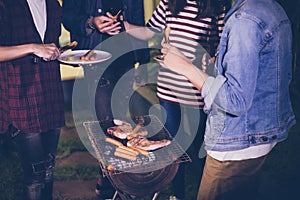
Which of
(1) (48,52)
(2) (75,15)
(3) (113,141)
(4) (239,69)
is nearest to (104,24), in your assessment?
(2) (75,15)

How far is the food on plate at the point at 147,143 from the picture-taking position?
13.1ft

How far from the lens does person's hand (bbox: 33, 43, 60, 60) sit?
4.53 m

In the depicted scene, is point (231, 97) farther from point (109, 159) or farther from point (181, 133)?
→ point (181, 133)

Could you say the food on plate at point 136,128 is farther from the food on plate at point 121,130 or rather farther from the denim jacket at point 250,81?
the denim jacket at point 250,81

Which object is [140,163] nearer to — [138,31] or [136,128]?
[136,128]

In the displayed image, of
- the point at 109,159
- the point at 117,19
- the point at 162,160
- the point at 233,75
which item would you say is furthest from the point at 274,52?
the point at 117,19

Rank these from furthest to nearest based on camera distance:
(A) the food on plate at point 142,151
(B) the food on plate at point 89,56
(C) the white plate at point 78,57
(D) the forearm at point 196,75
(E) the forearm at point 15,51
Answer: (B) the food on plate at point 89,56 → (C) the white plate at point 78,57 → (E) the forearm at point 15,51 → (A) the food on plate at point 142,151 → (D) the forearm at point 196,75

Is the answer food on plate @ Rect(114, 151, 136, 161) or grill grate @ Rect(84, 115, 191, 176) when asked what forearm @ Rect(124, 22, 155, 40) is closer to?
grill grate @ Rect(84, 115, 191, 176)

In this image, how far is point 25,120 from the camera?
485 centimetres

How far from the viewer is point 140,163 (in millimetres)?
3854

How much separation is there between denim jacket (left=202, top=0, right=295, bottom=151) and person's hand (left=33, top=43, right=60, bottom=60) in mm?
1970

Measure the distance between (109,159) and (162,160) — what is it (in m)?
0.47

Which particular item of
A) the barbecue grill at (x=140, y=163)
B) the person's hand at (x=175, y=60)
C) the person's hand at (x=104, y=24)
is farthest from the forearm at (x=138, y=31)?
the person's hand at (x=175, y=60)

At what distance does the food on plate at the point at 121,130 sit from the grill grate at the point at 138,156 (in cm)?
6
